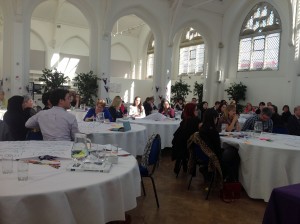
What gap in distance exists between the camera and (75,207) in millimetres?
2107

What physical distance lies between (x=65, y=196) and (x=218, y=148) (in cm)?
300

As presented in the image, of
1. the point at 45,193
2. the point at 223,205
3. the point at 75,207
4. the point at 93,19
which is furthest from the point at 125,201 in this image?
the point at 93,19

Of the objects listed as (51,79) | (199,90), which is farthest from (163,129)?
(199,90)

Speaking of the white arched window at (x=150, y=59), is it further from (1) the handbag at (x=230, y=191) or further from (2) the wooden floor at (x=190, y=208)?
(1) the handbag at (x=230, y=191)

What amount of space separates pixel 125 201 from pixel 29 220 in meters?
0.85

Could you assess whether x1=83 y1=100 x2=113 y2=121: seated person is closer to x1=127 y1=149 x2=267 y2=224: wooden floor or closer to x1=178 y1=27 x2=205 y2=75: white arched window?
x1=127 y1=149 x2=267 y2=224: wooden floor

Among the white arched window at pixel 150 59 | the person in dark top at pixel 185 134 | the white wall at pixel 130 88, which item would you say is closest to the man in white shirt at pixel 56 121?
the person in dark top at pixel 185 134

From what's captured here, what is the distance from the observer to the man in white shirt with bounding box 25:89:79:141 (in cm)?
373

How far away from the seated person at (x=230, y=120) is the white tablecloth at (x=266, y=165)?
43.6 inches

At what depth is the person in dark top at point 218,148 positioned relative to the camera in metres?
4.51

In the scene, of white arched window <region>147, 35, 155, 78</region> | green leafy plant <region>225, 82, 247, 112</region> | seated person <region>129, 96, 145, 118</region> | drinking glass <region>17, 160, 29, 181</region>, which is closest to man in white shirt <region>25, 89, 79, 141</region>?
drinking glass <region>17, 160, 29, 181</region>

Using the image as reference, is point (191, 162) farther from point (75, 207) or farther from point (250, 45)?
point (250, 45)

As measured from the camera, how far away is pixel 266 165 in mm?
4414

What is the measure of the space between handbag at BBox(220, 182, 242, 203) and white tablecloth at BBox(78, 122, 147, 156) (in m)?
1.70
